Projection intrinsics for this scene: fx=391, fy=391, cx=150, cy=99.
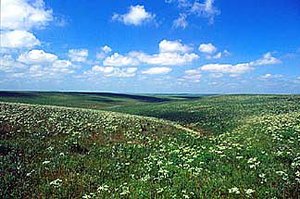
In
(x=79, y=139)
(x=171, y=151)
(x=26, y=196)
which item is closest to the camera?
(x=26, y=196)

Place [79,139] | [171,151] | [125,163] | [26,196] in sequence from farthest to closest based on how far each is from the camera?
[79,139], [171,151], [125,163], [26,196]

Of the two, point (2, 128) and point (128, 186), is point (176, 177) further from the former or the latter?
point (2, 128)

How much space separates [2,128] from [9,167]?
1378 cm

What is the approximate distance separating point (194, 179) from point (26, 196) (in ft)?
25.3


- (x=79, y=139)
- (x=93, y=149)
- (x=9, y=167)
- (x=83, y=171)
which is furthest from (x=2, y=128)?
(x=83, y=171)

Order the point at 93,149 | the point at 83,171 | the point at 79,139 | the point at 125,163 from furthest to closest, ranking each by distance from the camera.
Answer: the point at 79,139 < the point at 93,149 < the point at 125,163 < the point at 83,171

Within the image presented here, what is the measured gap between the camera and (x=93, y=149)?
2889cm

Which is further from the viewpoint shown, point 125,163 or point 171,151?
point 171,151

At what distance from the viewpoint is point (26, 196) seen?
17.6 meters

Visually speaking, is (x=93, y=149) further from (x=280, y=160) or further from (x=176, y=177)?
(x=280, y=160)

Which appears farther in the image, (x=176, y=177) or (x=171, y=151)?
(x=171, y=151)

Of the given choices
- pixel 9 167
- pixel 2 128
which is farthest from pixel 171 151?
pixel 2 128

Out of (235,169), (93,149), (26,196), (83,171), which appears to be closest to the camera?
(26,196)

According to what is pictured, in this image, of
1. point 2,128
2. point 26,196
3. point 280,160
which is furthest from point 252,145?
A: point 2,128
